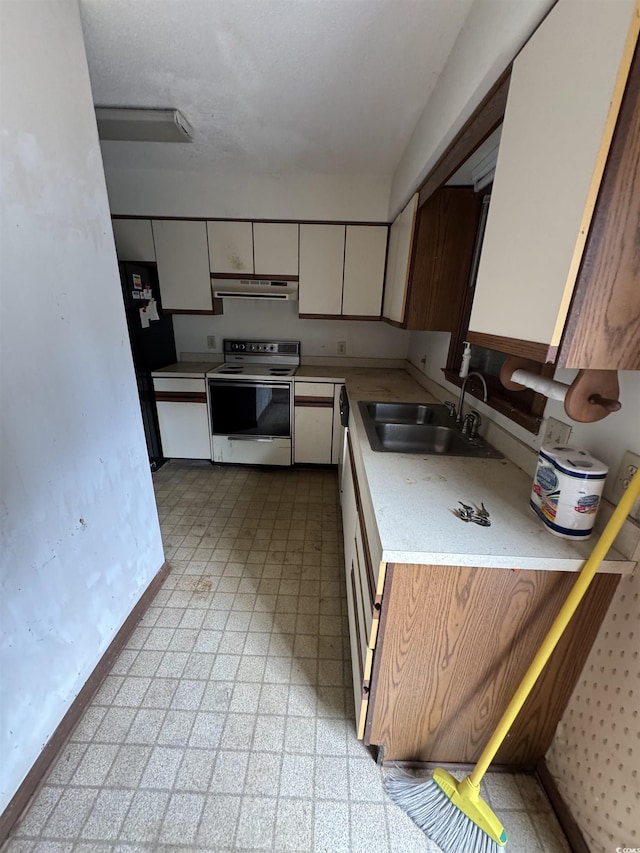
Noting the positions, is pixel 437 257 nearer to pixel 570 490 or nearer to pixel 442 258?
pixel 442 258

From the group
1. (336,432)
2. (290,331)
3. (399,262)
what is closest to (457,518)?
(399,262)

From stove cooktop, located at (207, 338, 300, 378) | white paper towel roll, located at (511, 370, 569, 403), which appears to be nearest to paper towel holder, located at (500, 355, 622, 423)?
white paper towel roll, located at (511, 370, 569, 403)

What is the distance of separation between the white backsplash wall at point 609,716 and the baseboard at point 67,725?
1.62m

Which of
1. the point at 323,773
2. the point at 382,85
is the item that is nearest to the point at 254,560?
the point at 323,773

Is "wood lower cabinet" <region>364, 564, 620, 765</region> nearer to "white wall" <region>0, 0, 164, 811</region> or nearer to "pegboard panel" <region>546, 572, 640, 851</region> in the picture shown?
"pegboard panel" <region>546, 572, 640, 851</region>

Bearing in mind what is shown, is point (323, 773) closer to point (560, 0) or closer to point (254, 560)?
point (254, 560)

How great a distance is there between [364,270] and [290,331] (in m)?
0.88

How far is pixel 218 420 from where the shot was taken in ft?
9.81

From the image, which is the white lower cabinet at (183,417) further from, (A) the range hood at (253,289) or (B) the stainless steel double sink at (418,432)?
(B) the stainless steel double sink at (418,432)

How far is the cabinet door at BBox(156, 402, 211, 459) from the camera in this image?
2963 mm

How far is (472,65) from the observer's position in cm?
109

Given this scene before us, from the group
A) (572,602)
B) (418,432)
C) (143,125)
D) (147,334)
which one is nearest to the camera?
(572,602)

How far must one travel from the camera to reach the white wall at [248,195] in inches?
103

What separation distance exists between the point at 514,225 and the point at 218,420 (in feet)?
8.48
